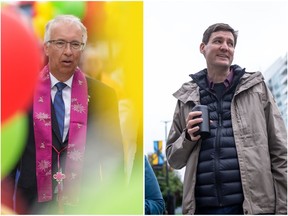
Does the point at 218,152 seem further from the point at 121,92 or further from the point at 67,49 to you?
the point at 67,49

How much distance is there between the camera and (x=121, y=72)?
7.55ft

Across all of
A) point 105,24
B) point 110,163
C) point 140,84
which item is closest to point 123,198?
point 110,163

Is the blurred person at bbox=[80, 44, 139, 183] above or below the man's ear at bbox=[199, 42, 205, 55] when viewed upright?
below

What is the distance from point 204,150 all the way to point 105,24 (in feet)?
3.22

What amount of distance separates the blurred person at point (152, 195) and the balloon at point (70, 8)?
3.29 feet

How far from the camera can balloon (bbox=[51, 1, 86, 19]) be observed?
230cm

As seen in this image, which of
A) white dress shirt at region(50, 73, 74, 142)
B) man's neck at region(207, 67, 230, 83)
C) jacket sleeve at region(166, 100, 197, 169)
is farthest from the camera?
white dress shirt at region(50, 73, 74, 142)

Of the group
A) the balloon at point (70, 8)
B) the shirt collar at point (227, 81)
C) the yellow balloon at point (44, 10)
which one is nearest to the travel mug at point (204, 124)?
the shirt collar at point (227, 81)

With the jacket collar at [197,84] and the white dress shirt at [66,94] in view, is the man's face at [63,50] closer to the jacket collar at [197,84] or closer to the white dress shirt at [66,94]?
the white dress shirt at [66,94]

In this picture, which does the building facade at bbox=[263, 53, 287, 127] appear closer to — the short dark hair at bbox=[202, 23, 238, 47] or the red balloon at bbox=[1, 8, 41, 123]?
the short dark hair at bbox=[202, 23, 238, 47]

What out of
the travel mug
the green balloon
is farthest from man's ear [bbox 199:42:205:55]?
the green balloon

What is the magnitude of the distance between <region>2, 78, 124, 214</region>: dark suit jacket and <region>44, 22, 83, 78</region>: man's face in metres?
0.17

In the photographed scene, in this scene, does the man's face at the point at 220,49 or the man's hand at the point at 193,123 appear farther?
the man's face at the point at 220,49

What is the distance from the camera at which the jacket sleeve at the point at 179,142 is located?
2.04 metres
